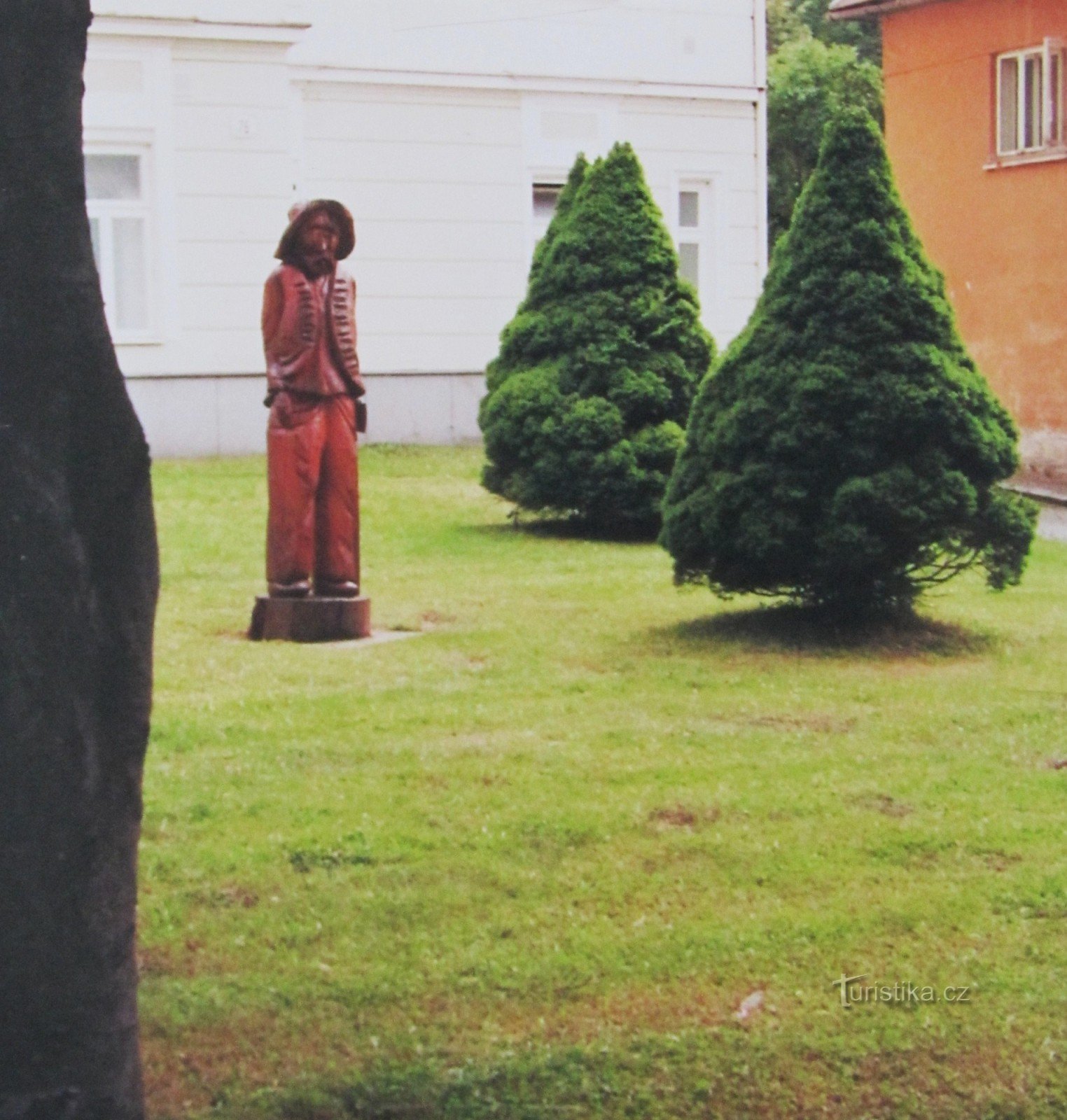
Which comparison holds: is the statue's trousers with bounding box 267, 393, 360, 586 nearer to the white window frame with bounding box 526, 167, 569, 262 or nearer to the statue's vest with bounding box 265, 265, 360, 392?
the statue's vest with bounding box 265, 265, 360, 392

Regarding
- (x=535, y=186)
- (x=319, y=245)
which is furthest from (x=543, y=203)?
(x=319, y=245)

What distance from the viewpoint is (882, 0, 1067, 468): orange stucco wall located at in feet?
67.7

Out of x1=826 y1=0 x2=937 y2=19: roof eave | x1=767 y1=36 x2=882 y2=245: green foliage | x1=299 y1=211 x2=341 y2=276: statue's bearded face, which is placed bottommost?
x1=299 y1=211 x2=341 y2=276: statue's bearded face

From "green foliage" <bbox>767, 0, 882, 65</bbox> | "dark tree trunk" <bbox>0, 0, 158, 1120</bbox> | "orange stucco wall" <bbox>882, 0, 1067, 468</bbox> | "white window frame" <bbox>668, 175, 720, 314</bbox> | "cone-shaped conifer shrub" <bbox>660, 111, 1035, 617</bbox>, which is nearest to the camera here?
"dark tree trunk" <bbox>0, 0, 158, 1120</bbox>

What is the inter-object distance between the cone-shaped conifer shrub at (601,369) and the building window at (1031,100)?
726 cm

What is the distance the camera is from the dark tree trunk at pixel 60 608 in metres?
3.70

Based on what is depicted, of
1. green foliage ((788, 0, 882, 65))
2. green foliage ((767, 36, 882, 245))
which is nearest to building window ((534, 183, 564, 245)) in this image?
green foliage ((767, 36, 882, 245))

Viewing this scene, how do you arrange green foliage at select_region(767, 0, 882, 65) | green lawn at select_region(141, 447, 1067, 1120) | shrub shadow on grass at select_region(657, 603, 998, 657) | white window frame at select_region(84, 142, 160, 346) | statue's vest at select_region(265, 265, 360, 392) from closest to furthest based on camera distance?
green lawn at select_region(141, 447, 1067, 1120) → shrub shadow on grass at select_region(657, 603, 998, 657) → statue's vest at select_region(265, 265, 360, 392) → white window frame at select_region(84, 142, 160, 346) → green foliage at select_region(767, 0, 882, 65)

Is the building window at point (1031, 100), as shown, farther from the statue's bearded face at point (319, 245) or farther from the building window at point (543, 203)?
the statue's bearded face at point (319, 245)

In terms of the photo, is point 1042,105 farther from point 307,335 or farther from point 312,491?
point 312,491

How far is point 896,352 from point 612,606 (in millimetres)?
2392

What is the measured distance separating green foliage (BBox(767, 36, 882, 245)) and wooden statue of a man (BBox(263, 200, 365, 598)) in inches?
1308

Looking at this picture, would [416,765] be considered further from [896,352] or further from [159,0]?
[159,0]

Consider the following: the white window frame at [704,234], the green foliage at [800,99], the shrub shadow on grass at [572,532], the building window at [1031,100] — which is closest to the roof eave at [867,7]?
the building window at [1031,100]
